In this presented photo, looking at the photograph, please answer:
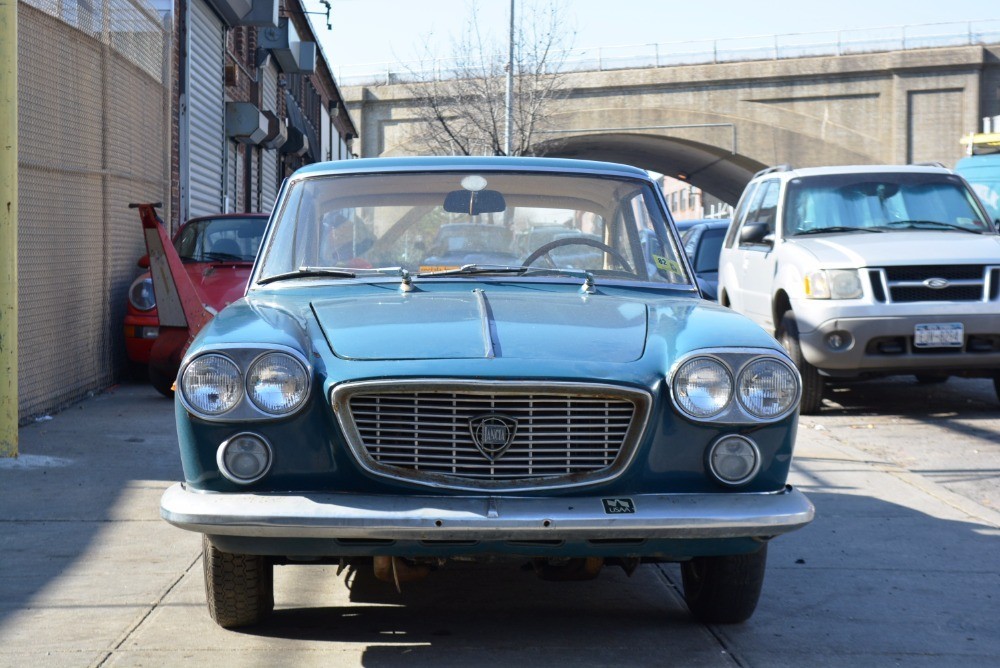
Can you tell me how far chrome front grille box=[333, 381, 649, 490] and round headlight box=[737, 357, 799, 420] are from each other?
0.32 m

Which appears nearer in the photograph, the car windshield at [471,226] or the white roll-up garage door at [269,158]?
the car windshield at [471,226]

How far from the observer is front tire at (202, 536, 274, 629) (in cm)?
409

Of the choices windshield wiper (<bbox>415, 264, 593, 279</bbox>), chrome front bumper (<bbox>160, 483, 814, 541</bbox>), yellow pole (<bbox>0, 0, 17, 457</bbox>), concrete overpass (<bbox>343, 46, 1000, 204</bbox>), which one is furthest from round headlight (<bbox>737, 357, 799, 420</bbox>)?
concrete overpass (<bbox>343, 46, 1000, 204</bbox>)

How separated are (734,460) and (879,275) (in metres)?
6.01

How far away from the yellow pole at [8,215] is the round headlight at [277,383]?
154 inches

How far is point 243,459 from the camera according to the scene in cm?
374

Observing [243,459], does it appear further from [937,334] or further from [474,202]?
[937,334]

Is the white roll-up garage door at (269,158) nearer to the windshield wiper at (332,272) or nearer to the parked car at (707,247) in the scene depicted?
the parked car at (707,247)

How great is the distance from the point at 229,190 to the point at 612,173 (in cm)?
1579

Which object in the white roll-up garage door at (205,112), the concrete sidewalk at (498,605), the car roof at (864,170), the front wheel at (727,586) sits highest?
the white roll-up garage door at (205,112)

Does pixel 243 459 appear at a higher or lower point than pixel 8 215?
lower

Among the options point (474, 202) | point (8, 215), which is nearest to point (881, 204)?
point (474, 202)

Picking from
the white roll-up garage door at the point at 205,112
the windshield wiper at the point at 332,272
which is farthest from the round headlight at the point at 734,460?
the white roll-up garage door at the point at 205,112

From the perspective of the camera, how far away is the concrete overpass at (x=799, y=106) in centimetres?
4094
